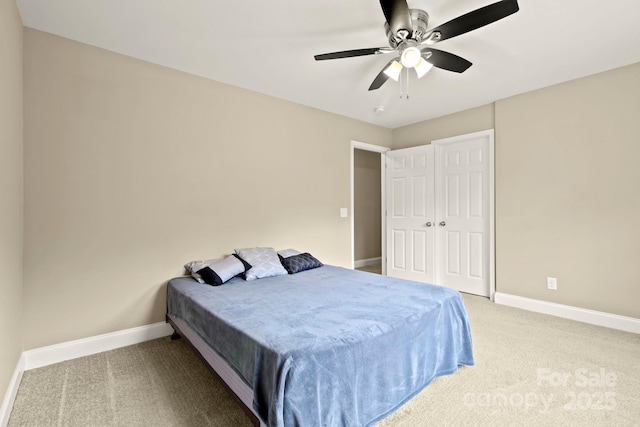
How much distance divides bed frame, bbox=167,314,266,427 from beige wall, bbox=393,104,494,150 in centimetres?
393

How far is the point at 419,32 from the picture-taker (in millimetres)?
2021

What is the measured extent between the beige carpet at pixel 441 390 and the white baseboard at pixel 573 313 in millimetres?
262

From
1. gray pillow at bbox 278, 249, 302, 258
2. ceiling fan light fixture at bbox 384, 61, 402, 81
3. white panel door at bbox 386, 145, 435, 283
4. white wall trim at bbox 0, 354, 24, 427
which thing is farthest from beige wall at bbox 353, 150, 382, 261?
white wall trim at bbox 0, 354, 24, 427

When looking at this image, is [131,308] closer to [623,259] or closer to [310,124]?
[310,124]

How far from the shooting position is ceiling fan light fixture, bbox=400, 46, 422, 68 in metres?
2.02

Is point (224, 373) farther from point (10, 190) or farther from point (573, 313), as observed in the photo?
point (573, 313)

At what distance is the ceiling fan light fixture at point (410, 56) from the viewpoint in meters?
2.02

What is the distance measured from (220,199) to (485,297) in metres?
3.49

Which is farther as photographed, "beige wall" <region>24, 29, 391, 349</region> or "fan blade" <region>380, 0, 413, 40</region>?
"beige wall" <region>24, 29, 391, 349</region>

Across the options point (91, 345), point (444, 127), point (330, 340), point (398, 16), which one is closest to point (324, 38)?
point (398, 16)

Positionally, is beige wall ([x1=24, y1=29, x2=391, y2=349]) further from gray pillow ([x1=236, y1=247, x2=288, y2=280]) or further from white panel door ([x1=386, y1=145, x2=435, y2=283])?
Answer: white panel door ([x1=386, y1=145, x2=435, y2=283])

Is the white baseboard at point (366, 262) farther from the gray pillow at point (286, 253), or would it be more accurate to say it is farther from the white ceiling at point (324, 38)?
the white ceiling at point (324, 38)

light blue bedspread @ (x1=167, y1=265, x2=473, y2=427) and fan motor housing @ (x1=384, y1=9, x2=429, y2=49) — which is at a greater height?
fan motor housing @ (x1=384, y1=9, x2=429, y2=49)

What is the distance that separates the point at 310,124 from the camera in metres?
3.95
